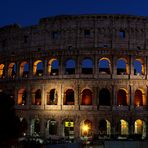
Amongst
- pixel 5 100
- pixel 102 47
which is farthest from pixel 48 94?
pixel 5 100

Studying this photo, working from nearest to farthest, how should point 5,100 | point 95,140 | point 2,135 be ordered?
point 2,135 < point 5,100 < point 95,140

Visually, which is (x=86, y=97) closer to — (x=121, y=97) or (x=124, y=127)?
(x=121, y=97)

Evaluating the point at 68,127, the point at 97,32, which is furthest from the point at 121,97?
the point at 97,32

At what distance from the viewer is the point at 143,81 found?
120 feet

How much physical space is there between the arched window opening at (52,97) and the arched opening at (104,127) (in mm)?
4959

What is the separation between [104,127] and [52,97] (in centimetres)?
598

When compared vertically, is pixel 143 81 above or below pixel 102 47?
below

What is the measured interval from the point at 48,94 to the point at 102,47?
271 inches

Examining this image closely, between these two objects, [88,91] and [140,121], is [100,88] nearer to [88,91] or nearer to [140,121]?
[88,91]

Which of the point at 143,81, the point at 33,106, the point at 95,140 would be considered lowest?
the point at 95,140

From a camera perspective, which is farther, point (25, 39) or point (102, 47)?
point (25, 39)

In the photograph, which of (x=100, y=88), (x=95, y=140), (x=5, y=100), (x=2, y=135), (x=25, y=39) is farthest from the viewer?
(x=25, y=39)

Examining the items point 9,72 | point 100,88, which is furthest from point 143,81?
point 9,72

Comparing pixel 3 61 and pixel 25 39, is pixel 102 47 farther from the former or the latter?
pixel 3 61
